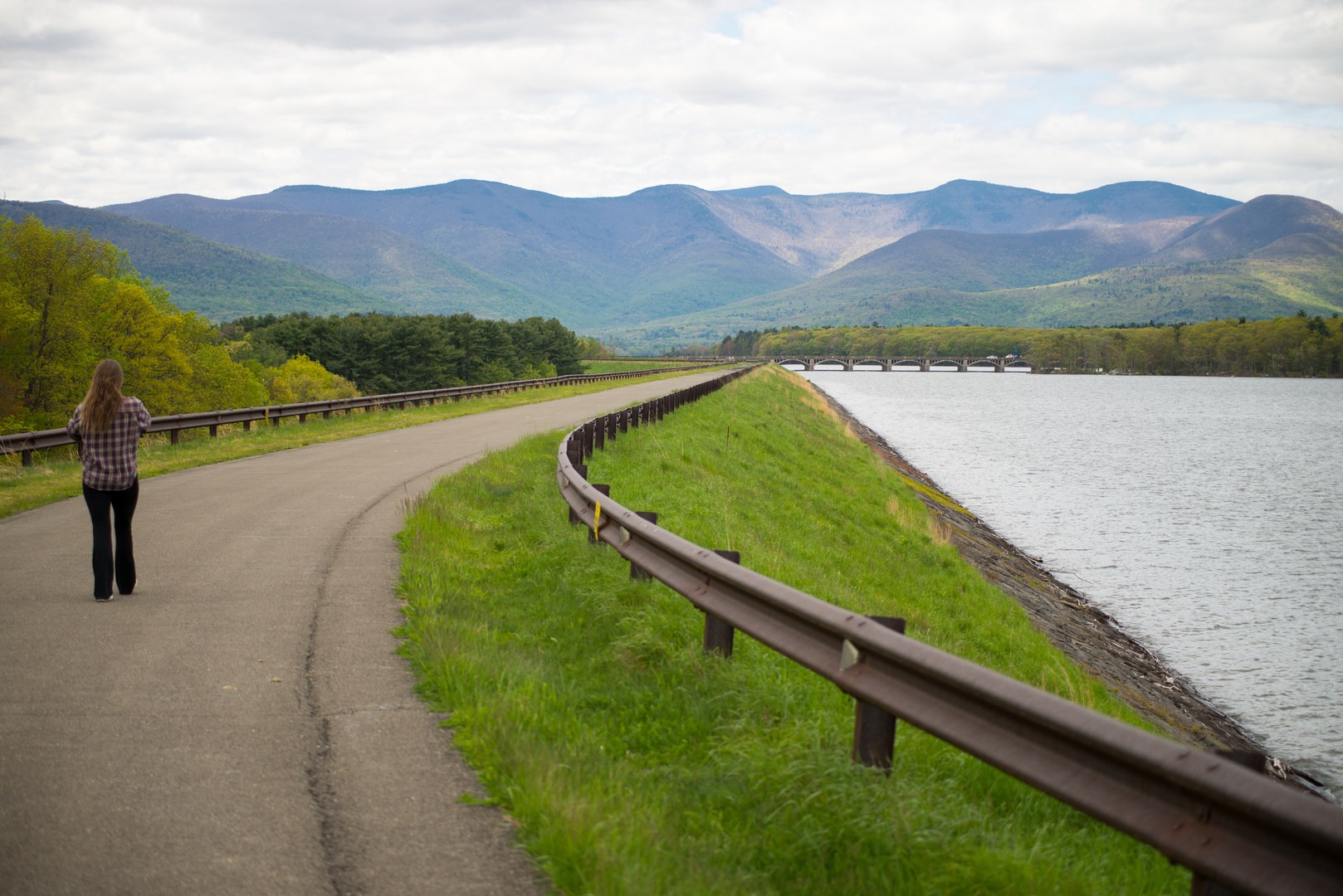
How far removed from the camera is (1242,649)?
16719 mm

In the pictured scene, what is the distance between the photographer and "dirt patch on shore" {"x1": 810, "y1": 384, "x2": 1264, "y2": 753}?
12.8 m

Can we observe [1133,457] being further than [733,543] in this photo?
Yes

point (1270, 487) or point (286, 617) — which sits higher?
point (286, 617)

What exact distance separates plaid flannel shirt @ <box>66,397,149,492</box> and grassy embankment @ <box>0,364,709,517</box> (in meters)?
5.89

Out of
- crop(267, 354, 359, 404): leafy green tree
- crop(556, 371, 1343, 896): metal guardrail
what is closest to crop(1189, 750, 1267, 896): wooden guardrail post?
crop(556, 371, 1343, 896): metal guardrail

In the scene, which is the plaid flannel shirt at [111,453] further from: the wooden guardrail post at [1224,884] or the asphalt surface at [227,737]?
the wooden guardrail post at [1224,884]

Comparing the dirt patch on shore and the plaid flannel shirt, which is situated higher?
the plaid flannel shirt

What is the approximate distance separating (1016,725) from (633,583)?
4.47m

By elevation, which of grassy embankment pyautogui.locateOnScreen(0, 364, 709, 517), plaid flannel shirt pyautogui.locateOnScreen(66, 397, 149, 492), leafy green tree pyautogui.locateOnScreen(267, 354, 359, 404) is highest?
plaid flannel shirt pyautogui.locateOnScreen(66, 397, 149, 492)

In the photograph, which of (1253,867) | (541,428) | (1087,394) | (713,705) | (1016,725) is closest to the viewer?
(1253,867)

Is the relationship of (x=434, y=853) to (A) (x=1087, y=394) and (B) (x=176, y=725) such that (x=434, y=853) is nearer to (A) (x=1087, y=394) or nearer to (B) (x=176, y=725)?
(B) (x=176, y=725)

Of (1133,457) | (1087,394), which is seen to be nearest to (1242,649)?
(1133,457)

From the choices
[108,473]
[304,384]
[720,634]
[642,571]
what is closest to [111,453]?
[108,473]

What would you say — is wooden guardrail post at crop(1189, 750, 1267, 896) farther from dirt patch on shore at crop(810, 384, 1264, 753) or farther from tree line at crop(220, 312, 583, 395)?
tree line at crop(220, 312, 583, 395)
